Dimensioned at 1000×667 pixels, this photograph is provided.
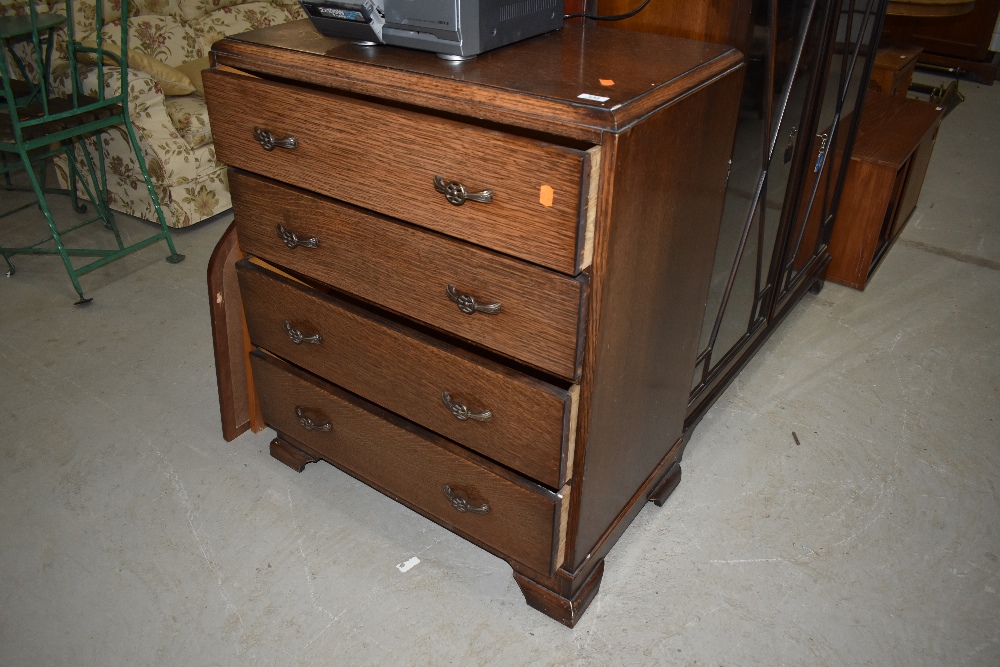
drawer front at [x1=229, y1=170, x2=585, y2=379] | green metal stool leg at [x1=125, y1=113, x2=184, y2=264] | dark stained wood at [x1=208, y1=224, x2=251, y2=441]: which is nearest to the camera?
drawer front at [x1=229, y1=170, x2=585, y2=379]

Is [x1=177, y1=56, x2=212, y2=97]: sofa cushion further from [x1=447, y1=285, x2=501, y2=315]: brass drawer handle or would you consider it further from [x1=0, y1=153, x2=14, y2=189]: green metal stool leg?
[x1=447, y1=285, x2=501, y2=315]: brass drawer handle

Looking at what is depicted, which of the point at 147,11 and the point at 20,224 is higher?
the point at 147,11

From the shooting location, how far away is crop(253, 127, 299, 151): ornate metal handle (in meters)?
1.26

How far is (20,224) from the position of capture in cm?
282

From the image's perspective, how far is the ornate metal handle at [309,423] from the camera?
→ 1593mm

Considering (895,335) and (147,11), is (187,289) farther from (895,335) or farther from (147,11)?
(895,335)

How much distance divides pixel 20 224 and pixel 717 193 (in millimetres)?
2605

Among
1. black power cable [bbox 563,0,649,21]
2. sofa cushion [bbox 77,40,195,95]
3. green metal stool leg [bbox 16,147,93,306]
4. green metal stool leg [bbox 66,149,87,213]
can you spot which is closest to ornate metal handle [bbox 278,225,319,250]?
black power cable [bbox 563,0,649,21]

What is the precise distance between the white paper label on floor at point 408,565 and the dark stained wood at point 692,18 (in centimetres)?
110

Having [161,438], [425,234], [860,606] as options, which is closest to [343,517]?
[161,438]

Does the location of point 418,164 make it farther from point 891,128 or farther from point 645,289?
point 891,128

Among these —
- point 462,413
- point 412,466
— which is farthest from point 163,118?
point 462,413

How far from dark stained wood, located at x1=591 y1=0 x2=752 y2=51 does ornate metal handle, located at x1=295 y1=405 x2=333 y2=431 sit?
37.6 inches

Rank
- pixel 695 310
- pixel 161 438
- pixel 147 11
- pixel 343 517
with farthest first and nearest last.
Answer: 1. pixel 147 11
2. pixel 161 438
3. pixel 343 517
4. pixel 695 310
